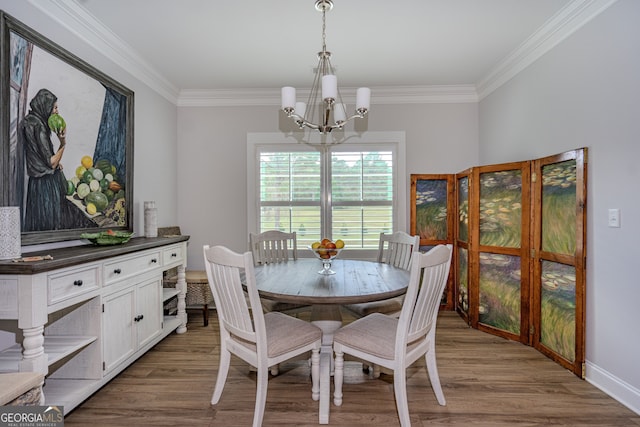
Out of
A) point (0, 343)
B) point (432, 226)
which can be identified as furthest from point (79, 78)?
point (432, 226)

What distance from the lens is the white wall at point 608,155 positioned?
6.36ft

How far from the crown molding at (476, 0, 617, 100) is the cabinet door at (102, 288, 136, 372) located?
366cm

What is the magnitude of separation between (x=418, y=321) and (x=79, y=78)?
9.38ft

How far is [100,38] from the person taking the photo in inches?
103

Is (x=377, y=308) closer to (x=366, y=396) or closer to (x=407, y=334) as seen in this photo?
(x=366, y=396)

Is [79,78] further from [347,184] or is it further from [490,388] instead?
[490,388]

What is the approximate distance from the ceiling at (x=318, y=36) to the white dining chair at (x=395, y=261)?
164 cm

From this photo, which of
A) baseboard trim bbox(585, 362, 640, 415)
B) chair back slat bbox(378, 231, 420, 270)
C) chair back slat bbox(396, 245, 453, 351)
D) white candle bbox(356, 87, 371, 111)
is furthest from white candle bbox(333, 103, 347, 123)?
baseboard trim bbox(585, 362, 640, 415)

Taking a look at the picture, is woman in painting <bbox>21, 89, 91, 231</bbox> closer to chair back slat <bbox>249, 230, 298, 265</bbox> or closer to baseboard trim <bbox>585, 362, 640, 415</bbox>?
chair back slat <bbox>249, 230, 298, 265</bbox>

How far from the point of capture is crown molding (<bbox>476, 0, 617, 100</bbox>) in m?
2.22

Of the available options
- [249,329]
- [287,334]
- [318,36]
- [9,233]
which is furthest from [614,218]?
[9,233]

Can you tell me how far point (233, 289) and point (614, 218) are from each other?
232 centimetres

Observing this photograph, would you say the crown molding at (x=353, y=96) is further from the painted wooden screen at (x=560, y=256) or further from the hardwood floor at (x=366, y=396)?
the hardwood floor at (x=366, y=396)

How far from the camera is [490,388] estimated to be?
217cm
